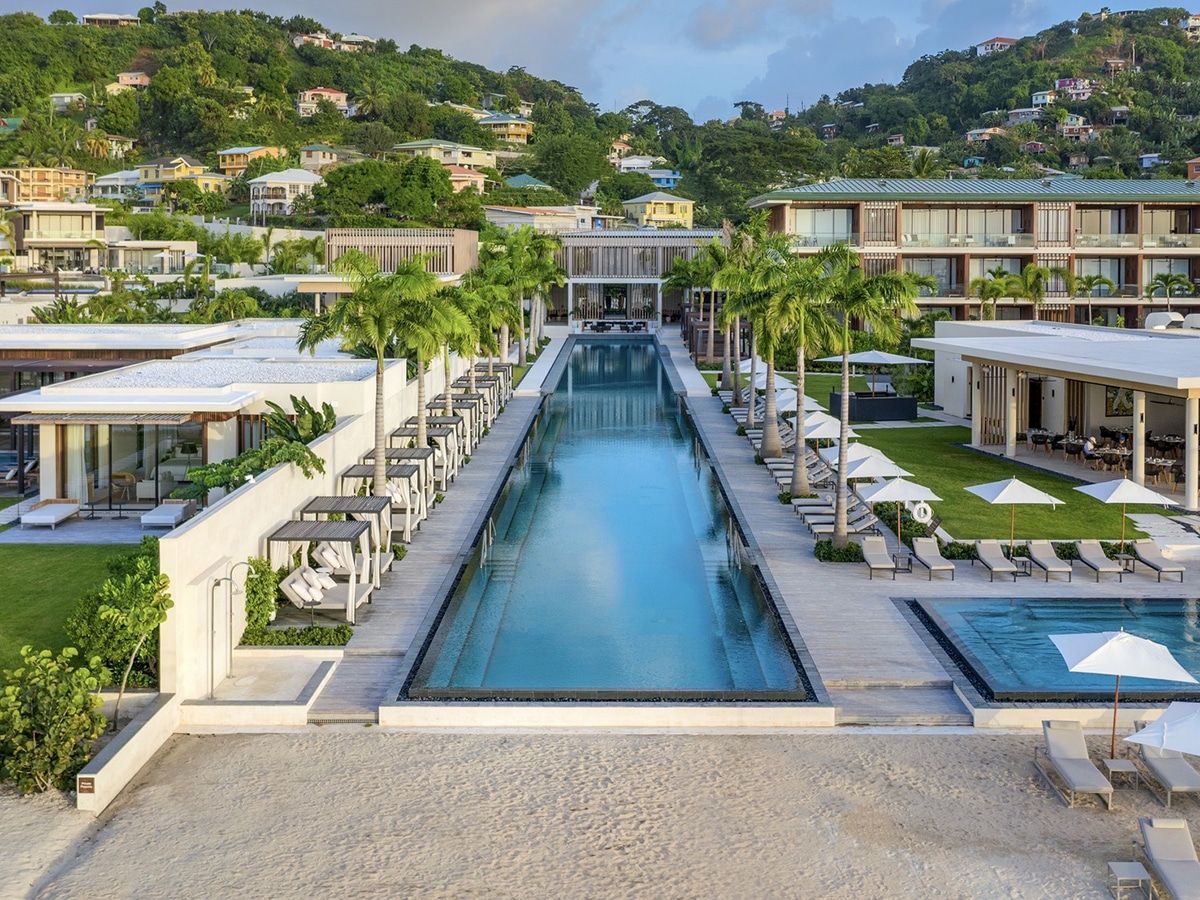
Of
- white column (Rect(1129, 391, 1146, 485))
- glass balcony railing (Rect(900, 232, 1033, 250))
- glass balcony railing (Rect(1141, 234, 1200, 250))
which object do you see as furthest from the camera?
glass balcony railing (Rect(900, 232, 1033, 250))

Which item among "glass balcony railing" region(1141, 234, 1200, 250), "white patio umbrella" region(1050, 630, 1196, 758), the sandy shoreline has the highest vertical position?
"glass balcony railing" region(1141, 234, 1200, 250)

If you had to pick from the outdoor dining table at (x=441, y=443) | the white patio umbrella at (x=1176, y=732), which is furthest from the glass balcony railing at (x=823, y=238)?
the white patio umbrella at (x=1176, y=732)

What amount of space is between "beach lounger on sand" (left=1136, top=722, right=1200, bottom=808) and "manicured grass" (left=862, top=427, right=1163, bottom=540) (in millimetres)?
9838

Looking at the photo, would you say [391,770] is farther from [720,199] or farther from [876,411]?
[720,199]

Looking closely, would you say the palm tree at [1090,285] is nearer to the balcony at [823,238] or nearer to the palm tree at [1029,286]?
the palm tree at [1029,286]

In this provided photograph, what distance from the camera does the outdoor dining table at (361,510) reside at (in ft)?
64.3

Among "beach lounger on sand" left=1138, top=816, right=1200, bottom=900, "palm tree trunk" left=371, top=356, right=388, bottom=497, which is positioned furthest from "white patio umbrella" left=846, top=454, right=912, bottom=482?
"beach lounger on sand" left=1138, top=816, right=1200, bottom=900

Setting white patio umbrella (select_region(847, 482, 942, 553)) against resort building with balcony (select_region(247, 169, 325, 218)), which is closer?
white patio umbrella (select_region(847, 482, 942, 553))

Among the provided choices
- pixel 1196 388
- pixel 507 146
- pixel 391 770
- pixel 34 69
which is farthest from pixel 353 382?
pixel 34 69

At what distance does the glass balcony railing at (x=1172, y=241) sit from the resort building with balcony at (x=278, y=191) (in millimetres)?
70030

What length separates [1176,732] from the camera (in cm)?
1130

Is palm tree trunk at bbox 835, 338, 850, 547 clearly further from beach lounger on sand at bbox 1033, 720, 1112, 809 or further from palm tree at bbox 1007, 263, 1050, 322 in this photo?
palm tree at bbox 1007, 263, 1050, 322

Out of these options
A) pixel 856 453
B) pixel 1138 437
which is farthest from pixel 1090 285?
pixel 856 453

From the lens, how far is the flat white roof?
81.9 feet
